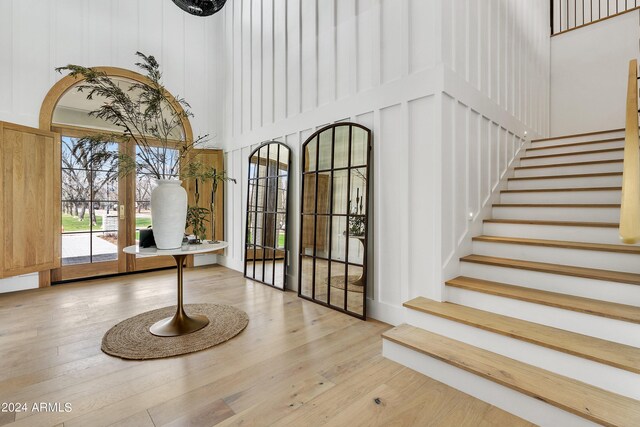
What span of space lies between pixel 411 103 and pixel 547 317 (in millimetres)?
2016

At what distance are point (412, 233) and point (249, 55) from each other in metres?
→ 4.12

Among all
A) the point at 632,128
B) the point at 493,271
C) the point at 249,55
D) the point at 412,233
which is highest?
the point at 249,55

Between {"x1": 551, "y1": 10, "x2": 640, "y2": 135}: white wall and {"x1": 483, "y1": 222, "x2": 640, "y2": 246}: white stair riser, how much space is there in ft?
13.0

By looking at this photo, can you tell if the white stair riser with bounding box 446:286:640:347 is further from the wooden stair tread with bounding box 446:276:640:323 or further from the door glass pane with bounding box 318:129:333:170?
the door glass pane with bounding box 318:129:333:170

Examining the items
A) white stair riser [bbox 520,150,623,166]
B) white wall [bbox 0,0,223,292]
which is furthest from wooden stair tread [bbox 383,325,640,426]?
white wall [bbox 0,0,223,292]

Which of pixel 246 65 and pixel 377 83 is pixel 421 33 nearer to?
pixel 377 83

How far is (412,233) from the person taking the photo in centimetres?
274

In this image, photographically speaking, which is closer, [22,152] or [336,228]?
[336,228]

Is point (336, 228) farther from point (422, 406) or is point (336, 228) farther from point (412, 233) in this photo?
point (422, 406)

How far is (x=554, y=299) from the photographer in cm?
206

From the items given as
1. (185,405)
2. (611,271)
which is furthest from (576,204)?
(185,405)

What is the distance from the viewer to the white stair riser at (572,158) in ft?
11.4

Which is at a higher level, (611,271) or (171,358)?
(611,271)

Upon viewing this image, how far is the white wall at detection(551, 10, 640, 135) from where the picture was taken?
16.3 feet
